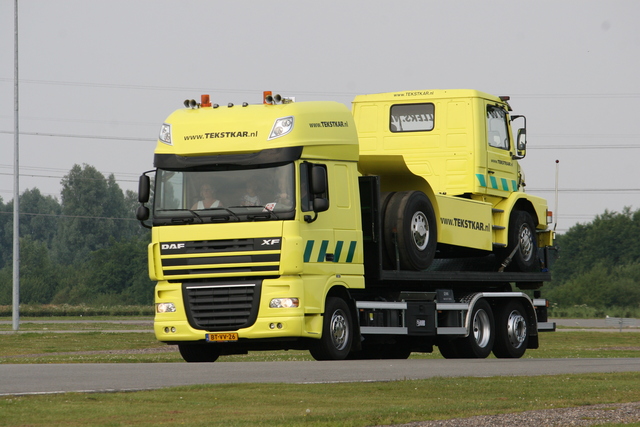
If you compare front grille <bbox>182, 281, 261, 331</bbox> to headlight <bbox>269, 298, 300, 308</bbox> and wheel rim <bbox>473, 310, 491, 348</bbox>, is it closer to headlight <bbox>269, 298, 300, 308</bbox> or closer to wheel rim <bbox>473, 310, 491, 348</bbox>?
headlight <bbox>269, 298, 300, 308</bbox>

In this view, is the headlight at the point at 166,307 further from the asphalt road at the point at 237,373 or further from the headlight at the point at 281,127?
the headlight at the point at 281,127

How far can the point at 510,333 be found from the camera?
21234 millimetres

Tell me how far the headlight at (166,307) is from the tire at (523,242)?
7130 millimetres

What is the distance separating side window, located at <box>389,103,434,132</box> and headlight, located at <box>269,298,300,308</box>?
18.3 feet

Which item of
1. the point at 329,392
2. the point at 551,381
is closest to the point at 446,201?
the point at 551,381

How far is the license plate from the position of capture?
15969 mm

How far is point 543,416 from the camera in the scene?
991 centimetres

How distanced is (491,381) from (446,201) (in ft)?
19.1

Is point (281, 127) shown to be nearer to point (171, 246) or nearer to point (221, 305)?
point (171, 246)

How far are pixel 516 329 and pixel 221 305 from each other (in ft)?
24.0

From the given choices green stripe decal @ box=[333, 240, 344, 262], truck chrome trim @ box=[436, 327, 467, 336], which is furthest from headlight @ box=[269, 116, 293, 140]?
truck chrome trim @ box=[436, 327, 467, 336]

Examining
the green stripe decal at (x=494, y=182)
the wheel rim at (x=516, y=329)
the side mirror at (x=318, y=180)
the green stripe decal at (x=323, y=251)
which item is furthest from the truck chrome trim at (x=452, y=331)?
the side mirror at (x=318, y=180)

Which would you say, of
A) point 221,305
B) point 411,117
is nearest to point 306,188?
point 221,305

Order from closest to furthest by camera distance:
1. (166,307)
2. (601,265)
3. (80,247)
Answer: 1. (166,307)
2. (601,265)
3. (80,247)
